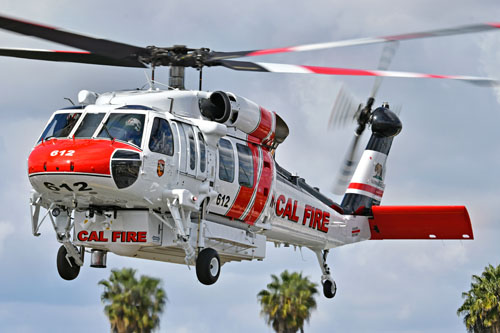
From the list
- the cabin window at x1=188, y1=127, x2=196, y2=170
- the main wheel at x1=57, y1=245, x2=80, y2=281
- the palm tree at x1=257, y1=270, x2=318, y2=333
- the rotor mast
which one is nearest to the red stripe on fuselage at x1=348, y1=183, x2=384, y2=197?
the rotor mast

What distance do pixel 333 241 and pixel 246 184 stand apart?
4.83 meters

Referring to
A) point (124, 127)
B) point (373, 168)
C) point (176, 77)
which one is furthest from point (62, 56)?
point (373, 168)

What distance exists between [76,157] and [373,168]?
10045 millimetres

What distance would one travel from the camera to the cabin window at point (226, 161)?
52.6ft

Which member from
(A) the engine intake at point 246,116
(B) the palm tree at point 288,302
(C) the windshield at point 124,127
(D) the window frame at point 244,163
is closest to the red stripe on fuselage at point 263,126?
(A) the engine intake at point 246,116

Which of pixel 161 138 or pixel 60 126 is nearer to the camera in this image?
pixel 161 138

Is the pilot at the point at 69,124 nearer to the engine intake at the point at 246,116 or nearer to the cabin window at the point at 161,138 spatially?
the cabin window at the point at 161,138

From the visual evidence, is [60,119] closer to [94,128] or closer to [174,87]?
[94,128]

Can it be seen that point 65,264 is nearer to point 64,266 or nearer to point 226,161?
point 64,266

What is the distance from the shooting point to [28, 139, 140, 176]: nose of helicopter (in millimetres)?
14133

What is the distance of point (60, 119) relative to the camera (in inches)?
600

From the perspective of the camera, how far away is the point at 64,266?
53.7 ft

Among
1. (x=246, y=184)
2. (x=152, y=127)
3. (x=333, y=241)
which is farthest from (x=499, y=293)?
(x=152, y=127)

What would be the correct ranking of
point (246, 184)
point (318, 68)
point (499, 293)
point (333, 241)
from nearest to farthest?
point (318, 68) → point (246, 184) → point (333, 241) → point (499, 293)
